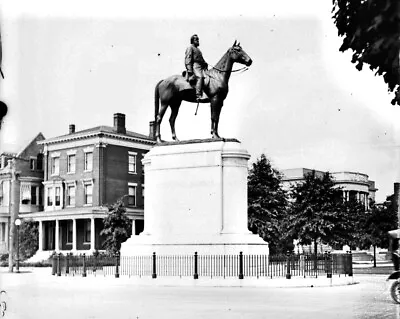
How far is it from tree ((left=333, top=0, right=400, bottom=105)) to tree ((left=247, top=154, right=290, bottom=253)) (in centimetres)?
3826

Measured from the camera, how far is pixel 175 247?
25.3 metres

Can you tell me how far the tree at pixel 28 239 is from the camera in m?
55.9

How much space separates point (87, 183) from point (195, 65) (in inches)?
1285

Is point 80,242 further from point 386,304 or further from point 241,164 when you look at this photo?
point 386,304

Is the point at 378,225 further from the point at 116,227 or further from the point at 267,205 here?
the point at 116,227

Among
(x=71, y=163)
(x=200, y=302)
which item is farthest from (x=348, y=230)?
(x=200, y=302)

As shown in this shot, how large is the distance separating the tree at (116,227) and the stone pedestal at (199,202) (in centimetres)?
2328

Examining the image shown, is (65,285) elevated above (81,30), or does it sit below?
below

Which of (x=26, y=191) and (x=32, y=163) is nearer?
(x=26, y=191)

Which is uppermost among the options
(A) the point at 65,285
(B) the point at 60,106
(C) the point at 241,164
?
(B) the point at 60,106

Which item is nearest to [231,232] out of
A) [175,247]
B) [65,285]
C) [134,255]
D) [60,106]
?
[175,247]

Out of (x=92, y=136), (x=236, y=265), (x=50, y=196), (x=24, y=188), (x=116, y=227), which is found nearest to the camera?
(x=236, y=265)

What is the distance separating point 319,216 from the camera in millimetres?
45250

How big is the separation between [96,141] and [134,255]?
30677 millimetres
